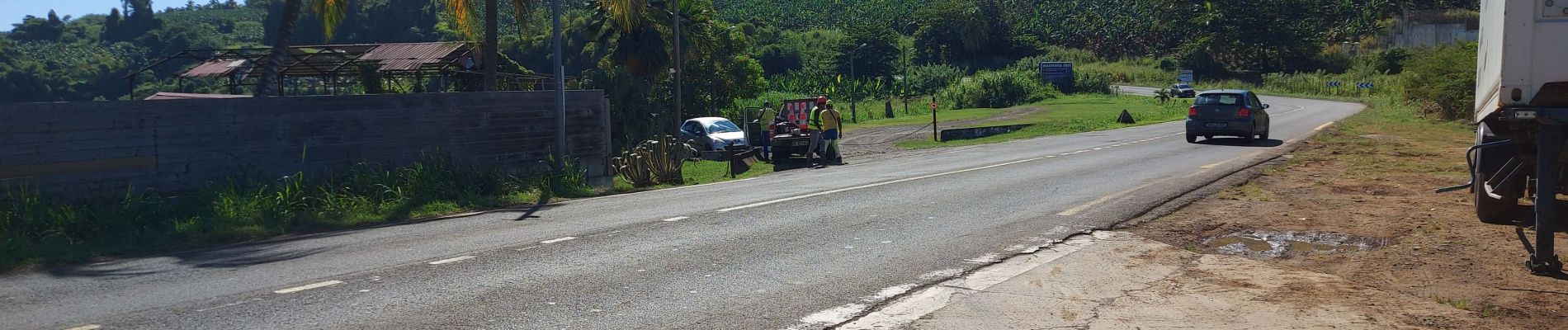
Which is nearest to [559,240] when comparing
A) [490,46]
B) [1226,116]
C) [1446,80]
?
[490,46]

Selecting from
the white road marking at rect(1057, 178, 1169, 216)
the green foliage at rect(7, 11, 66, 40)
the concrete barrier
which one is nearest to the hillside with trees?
the green foliage at rect(7, 11, 66, 40)

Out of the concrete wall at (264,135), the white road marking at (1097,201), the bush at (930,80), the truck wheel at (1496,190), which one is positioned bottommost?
the white road marking at (1097,201)

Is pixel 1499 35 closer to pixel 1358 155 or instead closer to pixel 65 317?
pixel 65 317

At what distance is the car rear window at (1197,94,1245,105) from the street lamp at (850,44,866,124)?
1220 inches

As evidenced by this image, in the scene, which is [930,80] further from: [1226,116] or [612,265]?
[612,265]

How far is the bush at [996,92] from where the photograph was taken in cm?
6762

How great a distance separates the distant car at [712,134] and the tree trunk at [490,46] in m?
11.6

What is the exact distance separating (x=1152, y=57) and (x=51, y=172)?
108096mm

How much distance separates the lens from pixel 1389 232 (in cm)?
970

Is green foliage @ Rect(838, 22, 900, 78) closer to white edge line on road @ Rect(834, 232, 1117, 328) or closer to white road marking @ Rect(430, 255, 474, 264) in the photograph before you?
white edge line on road @ Rect(834, 232, 1117, 328)

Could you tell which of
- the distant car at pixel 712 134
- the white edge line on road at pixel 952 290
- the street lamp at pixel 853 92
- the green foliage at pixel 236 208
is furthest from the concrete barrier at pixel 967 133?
the white edge line on road at pixel 952 290

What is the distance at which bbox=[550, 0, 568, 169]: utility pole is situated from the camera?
52.4 feet

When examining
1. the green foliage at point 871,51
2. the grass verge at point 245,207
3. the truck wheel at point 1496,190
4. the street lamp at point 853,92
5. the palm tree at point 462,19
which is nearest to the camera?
the truck wheel at point 1496,190

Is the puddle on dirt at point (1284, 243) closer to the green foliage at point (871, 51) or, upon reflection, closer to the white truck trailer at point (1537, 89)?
the white truck trailer at point (1537, 89)
